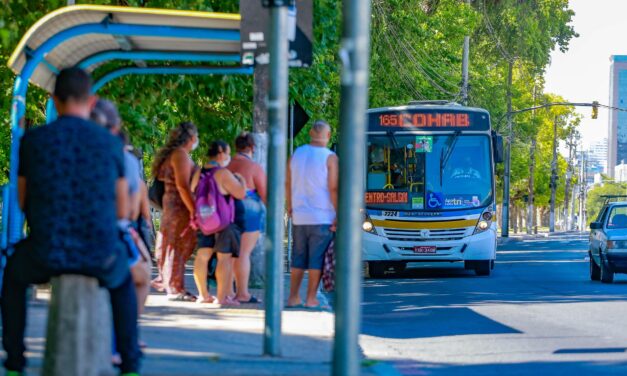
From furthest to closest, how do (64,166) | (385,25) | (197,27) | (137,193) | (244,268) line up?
(385,25) → (244,268) → (197,27) → (137,193) → (64,166)

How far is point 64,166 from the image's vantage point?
6906mm

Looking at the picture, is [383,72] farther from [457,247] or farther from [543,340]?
[543,340]

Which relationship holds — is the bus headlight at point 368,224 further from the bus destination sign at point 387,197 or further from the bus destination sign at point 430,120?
the bus destination sign at point 430,120

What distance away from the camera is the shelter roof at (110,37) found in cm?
1172

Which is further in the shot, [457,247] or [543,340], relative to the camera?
[457,247]

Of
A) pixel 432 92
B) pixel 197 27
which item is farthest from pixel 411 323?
pixel 432 92

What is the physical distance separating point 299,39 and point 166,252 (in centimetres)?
283

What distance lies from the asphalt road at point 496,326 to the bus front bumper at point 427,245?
2.24ft

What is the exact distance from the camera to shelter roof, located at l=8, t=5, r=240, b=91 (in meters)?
11.7

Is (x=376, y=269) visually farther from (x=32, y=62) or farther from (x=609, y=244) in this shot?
(x=32, y=62)

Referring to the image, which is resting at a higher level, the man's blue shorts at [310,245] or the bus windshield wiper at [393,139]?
the bus windshield wiper at [393,139]

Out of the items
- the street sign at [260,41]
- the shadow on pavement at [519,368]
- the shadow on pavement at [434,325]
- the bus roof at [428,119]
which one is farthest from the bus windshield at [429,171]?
the shadow on pavement at [519,368]

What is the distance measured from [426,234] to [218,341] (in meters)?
14.7

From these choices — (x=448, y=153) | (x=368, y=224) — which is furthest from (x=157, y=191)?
(x=448, y=153)
